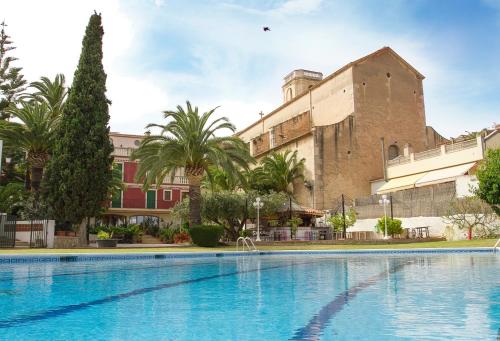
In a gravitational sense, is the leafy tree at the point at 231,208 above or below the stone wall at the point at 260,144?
below

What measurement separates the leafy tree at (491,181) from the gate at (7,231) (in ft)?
79.5

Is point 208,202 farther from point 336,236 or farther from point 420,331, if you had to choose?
point 420,331

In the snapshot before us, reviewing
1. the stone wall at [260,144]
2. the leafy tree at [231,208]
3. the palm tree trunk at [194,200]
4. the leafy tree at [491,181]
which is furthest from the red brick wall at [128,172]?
the leafy tree at [491,181]

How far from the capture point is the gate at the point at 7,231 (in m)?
22.5

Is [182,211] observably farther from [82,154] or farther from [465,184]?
[465,184]

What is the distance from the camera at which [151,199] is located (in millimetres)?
44500

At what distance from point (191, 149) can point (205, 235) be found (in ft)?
15.4

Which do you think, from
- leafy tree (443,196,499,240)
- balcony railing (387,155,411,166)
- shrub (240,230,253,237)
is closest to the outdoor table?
leafy tree (443,196,499,240)

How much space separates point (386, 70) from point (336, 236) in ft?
66.7

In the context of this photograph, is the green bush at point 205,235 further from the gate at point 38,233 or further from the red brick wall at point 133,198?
the red brick wall at point 133,198

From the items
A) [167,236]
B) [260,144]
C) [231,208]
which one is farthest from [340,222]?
[260,144]

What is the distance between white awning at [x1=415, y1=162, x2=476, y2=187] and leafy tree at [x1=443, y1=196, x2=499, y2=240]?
4148mm

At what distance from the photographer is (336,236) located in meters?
30.5

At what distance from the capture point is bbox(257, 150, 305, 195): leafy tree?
1599 inches
